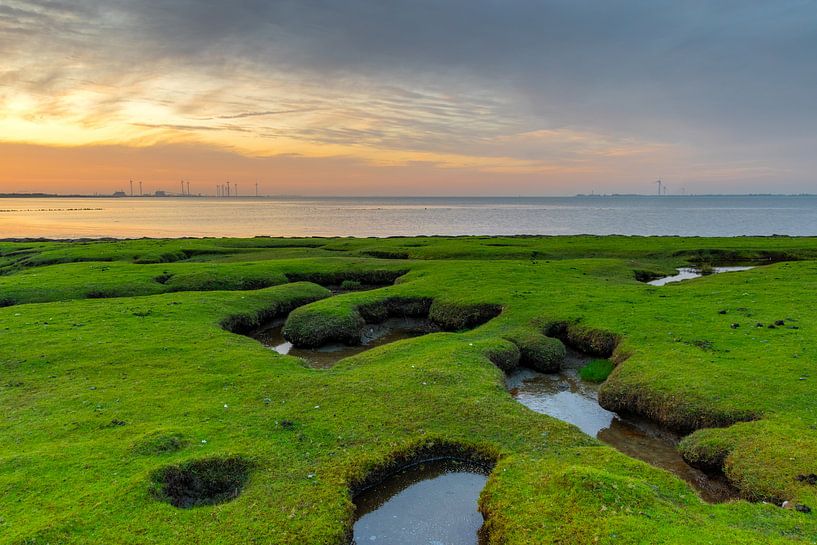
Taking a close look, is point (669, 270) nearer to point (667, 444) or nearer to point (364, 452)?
point (667, 444)

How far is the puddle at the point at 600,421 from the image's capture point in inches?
492

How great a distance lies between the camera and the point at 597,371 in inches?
782

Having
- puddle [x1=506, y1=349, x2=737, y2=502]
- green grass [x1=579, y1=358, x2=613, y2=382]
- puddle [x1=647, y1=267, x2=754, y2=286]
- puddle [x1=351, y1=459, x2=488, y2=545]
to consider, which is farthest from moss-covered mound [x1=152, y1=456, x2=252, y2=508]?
puddle [x1=647, y1=267, x2=754, y2=286]

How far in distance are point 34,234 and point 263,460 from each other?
4908 inches

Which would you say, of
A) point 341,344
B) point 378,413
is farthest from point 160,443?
point 341,344

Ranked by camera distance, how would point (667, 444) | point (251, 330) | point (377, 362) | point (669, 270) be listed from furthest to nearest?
point (669, 270)
point (251, 330)
point (377, 362)
point (667, 444)

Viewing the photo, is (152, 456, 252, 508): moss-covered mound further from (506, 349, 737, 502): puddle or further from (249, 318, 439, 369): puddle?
(249, 318, 439, 369): puddle

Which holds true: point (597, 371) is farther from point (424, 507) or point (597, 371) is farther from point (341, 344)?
point (341, 344)

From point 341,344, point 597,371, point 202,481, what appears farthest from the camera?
point 341,344

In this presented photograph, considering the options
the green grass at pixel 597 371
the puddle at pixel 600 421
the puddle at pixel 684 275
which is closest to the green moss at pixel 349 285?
the puddle at pixel 600 421

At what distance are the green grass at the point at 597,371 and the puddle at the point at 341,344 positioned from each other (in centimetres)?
956

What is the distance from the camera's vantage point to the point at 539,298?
1105 inches

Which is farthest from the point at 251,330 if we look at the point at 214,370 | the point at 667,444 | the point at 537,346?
the point at 667,444

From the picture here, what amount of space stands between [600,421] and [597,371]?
13.3 ft
